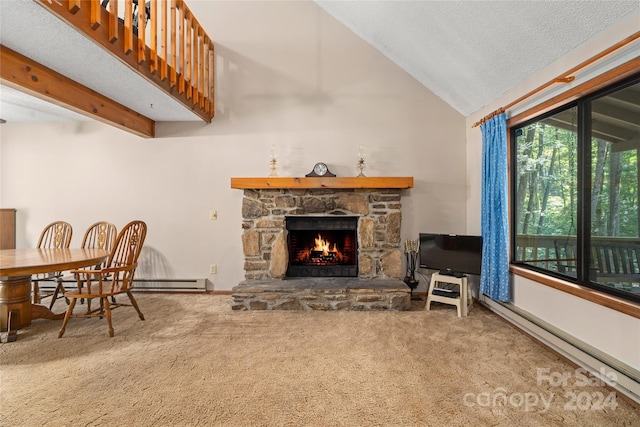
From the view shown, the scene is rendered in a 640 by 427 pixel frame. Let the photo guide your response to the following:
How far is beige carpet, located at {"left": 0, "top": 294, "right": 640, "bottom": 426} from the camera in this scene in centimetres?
152

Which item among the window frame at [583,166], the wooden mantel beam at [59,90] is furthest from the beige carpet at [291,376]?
the wooden mantel beam at [59,90]

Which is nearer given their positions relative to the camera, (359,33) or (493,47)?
(493,47)

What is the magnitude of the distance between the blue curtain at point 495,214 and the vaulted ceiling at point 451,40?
0.49 meters

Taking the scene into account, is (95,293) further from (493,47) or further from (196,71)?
(493,47)

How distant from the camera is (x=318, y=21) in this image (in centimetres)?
367

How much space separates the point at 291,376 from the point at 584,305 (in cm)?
204

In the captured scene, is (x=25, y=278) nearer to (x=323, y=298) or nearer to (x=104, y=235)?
(x=104, y=235)

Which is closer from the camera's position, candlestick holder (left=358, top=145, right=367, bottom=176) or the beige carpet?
the beige carpet

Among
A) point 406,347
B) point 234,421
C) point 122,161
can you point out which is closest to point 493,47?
point 406,347

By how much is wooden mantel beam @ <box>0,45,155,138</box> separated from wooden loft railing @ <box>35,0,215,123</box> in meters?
0.71

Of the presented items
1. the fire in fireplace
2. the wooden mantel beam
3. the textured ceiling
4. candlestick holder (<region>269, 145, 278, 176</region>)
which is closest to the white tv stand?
the fire in fireplace

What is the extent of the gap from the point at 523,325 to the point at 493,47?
7.82 ft

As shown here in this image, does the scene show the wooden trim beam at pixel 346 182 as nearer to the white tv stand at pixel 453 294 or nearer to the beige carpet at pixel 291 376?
the white tv stand at pixel 453 294

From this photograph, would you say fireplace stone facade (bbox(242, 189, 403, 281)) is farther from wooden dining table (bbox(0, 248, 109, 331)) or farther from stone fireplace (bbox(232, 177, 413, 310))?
wooden dining table (bbox(0, 248, 109, 331))
